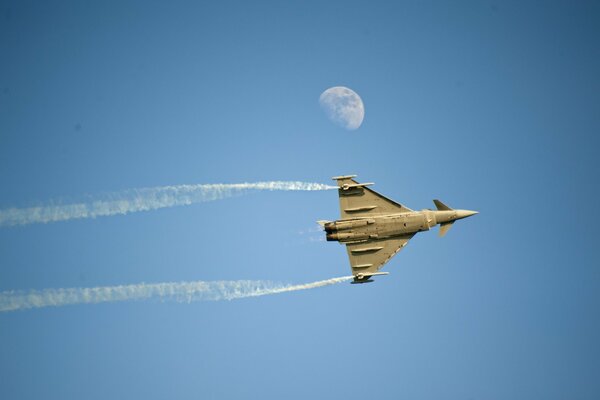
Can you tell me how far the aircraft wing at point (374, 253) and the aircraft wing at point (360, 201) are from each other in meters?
3.60

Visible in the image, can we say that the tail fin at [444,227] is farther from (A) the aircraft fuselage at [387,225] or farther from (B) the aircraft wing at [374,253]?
(B) the aircraft wing at [374,253]

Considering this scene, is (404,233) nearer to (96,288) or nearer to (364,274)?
(364,274)

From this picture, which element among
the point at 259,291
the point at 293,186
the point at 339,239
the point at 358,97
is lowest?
the point at 259,291

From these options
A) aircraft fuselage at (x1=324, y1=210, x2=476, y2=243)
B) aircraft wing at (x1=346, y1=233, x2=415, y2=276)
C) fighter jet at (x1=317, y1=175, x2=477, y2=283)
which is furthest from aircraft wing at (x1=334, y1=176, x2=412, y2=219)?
aircraft wing at (x1=346, y1=233, x2=415, y2=276)

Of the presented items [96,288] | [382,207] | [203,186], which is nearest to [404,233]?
[382,207]

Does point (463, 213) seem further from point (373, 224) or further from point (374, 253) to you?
point (374, 253)

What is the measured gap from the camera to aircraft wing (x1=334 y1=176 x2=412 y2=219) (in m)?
79.6

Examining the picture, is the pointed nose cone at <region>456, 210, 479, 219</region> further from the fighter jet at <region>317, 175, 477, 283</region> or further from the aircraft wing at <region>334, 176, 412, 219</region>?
the aircraft wing at <region>334, 176, 412, 219</region>

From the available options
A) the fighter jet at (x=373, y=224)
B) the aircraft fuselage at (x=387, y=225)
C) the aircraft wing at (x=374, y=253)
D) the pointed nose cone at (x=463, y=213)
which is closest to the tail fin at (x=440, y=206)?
the fighter jet at (x=373, y=224)

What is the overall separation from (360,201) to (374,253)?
21.8ft

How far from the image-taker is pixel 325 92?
100250mm

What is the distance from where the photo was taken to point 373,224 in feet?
259

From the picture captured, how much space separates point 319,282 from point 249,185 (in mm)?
14492

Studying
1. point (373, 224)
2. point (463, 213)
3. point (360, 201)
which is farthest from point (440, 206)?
point (360, 201)
